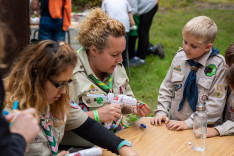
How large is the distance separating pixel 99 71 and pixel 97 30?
32cm

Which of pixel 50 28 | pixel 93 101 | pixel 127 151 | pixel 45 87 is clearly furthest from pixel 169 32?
pixel 45 87

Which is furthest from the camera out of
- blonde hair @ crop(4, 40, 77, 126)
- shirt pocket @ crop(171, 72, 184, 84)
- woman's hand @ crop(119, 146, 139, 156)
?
shirt pocket @ crop(171, 72, 184, 84)

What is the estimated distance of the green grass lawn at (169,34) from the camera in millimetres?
5508

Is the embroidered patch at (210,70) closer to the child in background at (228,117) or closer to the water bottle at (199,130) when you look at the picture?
the child in background at (228,117)

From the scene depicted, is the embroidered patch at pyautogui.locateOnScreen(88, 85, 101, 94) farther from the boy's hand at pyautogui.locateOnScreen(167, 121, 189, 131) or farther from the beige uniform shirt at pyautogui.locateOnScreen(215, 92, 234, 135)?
the beige uniform shirt at pyautogui.locateOnScreen(215, 92, 234, 135)

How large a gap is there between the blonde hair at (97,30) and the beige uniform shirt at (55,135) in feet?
2.12

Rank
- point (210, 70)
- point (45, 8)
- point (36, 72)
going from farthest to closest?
point (45, 8) < point (210, 70) < point (36, 72)

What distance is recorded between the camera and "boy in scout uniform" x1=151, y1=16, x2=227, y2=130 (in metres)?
2.46

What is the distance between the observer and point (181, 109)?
265 cm

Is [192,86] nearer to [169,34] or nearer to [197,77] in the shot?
[197,77]

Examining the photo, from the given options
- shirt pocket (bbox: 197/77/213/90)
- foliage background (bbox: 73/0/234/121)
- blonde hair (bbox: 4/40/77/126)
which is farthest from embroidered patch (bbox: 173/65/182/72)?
foliage background (bbox: 73/0/234/121)

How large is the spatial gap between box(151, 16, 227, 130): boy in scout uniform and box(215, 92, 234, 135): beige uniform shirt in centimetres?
6

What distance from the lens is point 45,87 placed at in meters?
1.69

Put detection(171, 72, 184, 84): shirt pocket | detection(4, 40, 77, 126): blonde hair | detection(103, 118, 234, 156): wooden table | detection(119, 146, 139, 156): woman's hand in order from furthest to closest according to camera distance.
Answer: detection(171, 72, 184, 84): shirt pocket, detection(103, 118, 234, 156): wooden table, detection(119, 146, 139, 156): woman's hand, detection(4, 40, 77, 126): blonde hair
